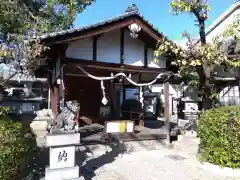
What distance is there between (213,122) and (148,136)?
3.69 m

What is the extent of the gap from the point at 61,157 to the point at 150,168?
2983mm

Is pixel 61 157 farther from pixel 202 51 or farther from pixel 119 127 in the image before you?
pixel 202 51

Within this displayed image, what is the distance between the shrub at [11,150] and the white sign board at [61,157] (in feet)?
2.08

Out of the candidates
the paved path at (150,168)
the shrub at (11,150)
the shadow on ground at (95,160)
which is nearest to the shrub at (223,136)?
the paved path at (150,168)

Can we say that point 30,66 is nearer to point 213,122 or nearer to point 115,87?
point 213,122

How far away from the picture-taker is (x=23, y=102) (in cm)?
1565

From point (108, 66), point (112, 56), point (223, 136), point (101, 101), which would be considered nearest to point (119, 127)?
point (108, 66)

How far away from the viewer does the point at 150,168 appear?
22.5 feet

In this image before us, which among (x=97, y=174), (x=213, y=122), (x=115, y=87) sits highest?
(x=115, y=87)

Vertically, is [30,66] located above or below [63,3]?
below

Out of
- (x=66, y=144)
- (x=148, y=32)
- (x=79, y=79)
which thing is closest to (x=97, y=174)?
(x=66, y=144)

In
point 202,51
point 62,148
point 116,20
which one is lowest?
point 62,148

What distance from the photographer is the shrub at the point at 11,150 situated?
434 centimetres

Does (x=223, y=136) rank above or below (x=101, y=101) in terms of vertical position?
below
